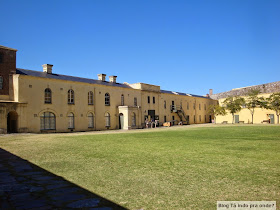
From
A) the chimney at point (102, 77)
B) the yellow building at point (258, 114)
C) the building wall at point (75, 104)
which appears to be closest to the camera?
the building wall at point (75, 104)

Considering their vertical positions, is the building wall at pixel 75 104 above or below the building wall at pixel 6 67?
below

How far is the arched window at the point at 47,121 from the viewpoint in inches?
1079

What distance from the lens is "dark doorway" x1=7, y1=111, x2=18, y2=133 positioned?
25.4 m

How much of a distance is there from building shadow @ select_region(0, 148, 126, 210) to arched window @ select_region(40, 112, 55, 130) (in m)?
21.8

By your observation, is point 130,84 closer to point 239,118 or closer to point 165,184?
point 239,118

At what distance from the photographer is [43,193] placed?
4.84 meters

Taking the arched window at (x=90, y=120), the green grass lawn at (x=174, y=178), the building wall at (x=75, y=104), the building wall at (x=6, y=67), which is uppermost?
the building wall at (x=6, y=67)

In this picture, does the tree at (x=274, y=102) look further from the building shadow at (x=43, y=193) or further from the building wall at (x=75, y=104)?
the building shadow at (x=43, y=193)

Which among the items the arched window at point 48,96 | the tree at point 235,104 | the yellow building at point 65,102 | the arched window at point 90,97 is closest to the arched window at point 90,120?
the yellow building at point 65,102

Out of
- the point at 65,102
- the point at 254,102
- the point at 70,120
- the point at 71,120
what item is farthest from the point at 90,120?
the point at 254,102

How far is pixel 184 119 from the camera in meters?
53.3

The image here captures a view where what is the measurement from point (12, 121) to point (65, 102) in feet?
20.3

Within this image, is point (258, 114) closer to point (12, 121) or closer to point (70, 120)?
point (70, 120)

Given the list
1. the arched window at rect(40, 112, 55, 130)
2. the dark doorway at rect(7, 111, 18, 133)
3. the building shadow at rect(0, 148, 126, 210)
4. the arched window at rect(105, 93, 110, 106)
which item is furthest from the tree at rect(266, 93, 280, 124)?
the building shadow at rect(0, 148, 126, 210)
